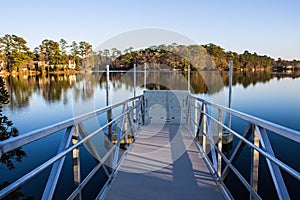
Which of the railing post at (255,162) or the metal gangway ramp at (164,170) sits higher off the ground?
the railing post at (255,162)

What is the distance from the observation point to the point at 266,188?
4.53 meters

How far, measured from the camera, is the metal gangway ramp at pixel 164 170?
6.15ft

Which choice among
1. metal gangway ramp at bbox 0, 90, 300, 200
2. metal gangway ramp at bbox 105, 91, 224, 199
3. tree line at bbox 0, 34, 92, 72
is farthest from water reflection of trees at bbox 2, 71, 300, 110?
tree line at bbox 0, 34, 92, 72

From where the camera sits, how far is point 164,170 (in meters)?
2.35

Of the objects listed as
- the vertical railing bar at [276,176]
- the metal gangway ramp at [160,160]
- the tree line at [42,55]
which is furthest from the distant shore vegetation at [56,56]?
the vertical railing bar at [276,176]

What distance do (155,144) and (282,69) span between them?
77.3 meters

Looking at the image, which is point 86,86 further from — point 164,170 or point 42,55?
point 164,170

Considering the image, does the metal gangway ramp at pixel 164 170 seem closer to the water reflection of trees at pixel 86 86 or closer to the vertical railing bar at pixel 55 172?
the vertical railing bar at pixel 55 172

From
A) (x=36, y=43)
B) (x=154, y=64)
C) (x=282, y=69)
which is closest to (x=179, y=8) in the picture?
(x=154, y=64)

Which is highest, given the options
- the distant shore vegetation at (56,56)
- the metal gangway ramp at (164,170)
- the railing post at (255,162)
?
the distant shore vegetation at (56,56)

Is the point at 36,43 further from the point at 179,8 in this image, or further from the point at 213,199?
the point at 213,199

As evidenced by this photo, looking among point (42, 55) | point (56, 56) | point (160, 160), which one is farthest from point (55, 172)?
point (42, 55)

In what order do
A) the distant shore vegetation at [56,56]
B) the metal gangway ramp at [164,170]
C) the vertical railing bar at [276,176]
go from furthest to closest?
the distant shore vegetation at [56,56], the metal gangway ramp at [164,170], the vertical railing bar at [276,176]

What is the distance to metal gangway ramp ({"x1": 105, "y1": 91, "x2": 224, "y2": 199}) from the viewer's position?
73.7 inches
